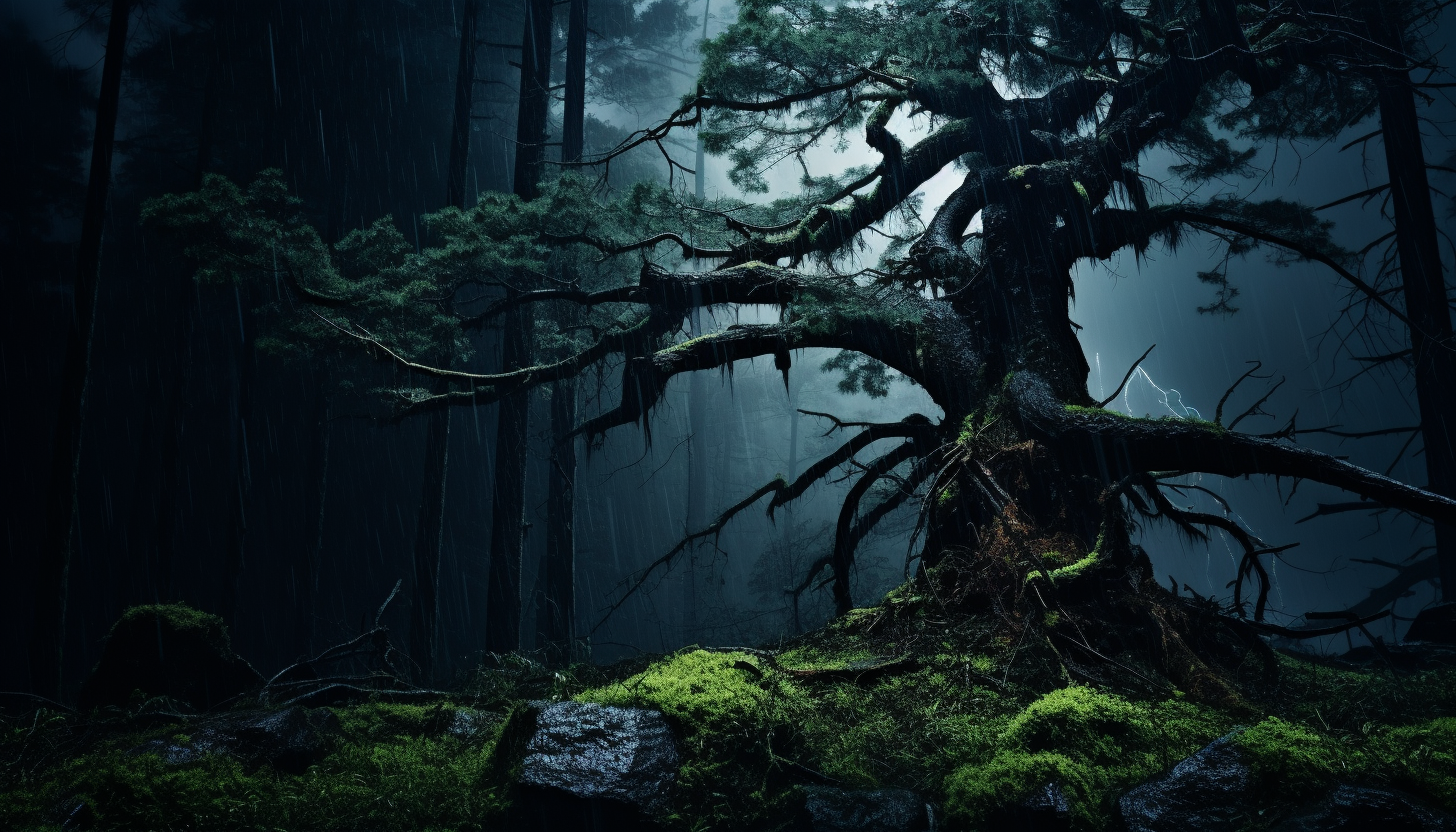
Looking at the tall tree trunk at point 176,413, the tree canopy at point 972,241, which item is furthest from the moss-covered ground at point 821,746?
the tall tree trunk at point 176,413

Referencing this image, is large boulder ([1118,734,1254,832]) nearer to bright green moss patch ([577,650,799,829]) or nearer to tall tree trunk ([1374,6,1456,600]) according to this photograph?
bright green moss patch ([577,650,799,829])

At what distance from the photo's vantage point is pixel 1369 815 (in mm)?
2338

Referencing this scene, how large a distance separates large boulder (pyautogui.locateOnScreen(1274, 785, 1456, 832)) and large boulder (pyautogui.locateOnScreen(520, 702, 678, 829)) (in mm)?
2220

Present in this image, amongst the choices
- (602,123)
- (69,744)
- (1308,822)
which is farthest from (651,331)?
(602,123)

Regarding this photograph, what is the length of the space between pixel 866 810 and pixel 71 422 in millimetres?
8390

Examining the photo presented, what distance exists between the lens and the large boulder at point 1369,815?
230 cm

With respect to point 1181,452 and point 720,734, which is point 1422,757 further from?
point 720,734

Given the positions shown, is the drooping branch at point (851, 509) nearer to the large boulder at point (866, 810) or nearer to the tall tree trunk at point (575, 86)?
the large boulder at point (866, 810)

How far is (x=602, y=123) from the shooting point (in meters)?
23.7

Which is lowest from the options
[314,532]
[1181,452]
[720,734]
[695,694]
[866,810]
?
[866,810]

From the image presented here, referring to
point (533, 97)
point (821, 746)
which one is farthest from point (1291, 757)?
point (533, 97)

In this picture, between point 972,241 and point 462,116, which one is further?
point 462,116

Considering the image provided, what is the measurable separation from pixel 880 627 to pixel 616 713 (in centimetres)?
221

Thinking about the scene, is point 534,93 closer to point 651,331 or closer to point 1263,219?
point 651,331
